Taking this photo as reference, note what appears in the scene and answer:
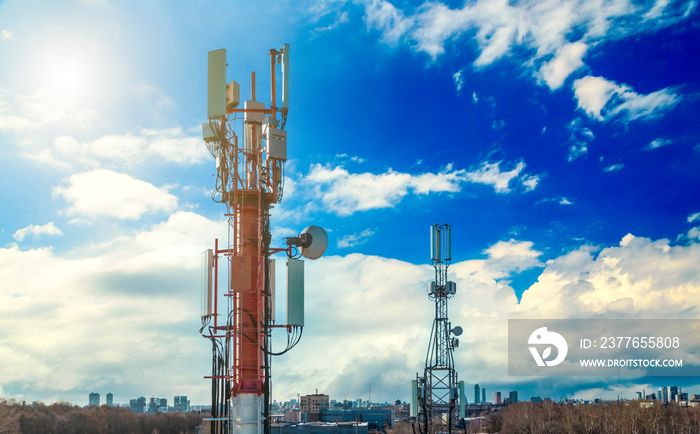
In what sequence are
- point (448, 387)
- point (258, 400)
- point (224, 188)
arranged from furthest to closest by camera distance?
point (448, 387), point (224, 188), point (258, 400)

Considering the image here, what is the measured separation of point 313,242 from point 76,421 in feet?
265

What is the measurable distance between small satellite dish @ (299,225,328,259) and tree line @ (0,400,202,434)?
189 ft

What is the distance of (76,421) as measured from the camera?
88.8 metres

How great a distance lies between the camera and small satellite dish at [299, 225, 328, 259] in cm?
2192

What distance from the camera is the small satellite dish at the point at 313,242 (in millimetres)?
21922

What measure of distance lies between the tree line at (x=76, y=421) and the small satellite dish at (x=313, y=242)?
57.6 m

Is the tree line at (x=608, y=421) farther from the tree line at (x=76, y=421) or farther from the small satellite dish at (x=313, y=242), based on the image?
the small satellite dish at (x=313, y=242)

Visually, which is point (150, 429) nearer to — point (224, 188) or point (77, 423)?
point (77, 423)

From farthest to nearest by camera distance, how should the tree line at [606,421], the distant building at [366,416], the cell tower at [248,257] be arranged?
the distant building at [366,416] → the tree line at [606,421] → the cell tower at [248,257]

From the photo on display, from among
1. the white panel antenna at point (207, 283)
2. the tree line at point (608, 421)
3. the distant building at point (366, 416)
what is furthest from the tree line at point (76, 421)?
the white panel antenna at point (207, 283)

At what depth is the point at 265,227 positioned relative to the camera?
21.4 metres

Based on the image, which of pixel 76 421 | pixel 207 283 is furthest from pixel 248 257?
pixel 76 421

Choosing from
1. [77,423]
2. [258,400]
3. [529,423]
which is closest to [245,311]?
[258,400]

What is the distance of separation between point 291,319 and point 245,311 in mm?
1605
